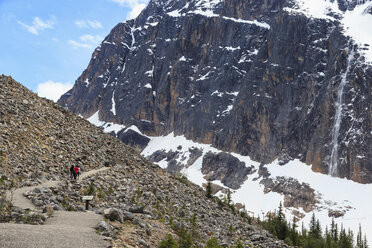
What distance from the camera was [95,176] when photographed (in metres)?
32.5

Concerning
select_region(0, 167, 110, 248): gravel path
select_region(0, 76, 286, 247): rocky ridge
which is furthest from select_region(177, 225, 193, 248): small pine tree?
select_region(0, 167, 110, 248): gravel path

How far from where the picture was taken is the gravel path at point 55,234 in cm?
1453

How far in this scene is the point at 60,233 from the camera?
Answer: 1605cm

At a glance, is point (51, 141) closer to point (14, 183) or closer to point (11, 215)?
point (14, 183)

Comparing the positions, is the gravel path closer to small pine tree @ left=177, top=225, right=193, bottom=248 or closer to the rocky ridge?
the rocky ridge

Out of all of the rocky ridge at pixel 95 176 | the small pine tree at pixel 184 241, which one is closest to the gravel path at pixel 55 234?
the rocky ridge at pixel 95 176

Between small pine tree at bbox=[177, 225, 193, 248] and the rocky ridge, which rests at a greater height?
the rocky ridge

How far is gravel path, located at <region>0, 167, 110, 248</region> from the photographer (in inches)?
572

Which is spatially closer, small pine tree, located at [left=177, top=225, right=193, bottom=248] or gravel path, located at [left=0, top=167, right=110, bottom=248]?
gravel path, located at [left=0, top=167, right=110, bottom=248]

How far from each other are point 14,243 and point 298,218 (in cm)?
18650

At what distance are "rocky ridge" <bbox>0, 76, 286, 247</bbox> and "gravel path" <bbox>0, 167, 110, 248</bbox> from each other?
1.00 m

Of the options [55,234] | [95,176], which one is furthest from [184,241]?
[95,176]

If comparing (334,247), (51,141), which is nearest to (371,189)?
(334,247)

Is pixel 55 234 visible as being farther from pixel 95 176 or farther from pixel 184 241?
pixel 95 176
